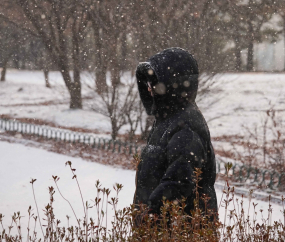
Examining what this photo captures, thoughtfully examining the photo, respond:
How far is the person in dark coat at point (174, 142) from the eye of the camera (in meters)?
2.03

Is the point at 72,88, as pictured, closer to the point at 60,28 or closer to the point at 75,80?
the point at 75,80

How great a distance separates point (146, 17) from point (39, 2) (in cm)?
730

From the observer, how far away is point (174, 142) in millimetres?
2068

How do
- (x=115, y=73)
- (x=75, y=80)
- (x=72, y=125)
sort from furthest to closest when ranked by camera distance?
(x=75, y=80)
(x=72, y=125)
(x=115, y=73)

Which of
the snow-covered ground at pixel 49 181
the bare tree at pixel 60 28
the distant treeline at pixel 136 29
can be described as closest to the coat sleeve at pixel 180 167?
the snow-covered ground at pixel 49 181

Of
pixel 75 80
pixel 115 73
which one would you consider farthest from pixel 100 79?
pixel 75 80

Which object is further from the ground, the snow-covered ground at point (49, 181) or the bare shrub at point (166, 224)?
the bare shrub at point (166, 224)

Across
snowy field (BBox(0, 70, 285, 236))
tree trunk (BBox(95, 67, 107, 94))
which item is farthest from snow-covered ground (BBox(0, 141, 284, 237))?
tree trunk (BBox(95, 67, 107, 94))

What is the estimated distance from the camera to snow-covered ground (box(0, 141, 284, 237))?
573cm

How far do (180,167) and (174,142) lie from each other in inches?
6.2

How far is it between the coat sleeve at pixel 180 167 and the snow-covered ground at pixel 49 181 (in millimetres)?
3400

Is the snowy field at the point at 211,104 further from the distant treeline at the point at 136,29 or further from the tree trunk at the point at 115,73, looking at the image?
the distant treeline at the point at 136,29

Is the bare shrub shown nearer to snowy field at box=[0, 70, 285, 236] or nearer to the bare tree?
snowy field at box=[0, 70, 285, 236]

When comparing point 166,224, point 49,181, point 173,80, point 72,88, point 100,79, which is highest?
point 100,79
